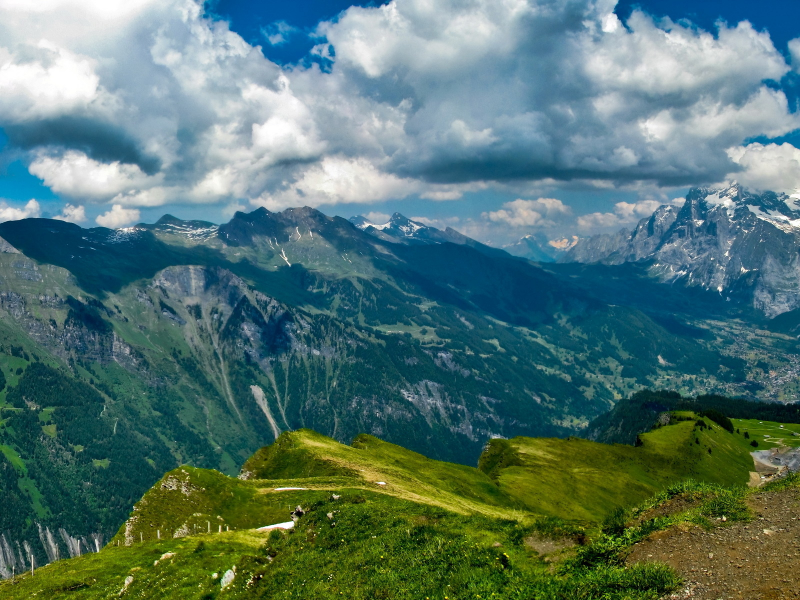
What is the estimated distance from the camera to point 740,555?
21844mm

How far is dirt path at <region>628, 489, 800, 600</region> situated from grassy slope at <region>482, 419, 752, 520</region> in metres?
77.6

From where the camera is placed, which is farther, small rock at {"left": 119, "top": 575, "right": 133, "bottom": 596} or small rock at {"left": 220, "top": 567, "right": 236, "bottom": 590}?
small rock at {"left": 119, "top": 575, "right": 133, "bottom": 596}

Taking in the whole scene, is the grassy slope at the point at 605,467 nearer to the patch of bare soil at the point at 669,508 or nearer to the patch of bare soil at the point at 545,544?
the patch of bare soil at the point at 669,508

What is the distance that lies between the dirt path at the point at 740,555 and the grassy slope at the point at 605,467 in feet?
255

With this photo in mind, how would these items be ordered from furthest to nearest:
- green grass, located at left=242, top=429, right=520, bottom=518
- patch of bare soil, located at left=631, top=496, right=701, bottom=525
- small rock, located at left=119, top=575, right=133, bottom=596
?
green grass, located at left=242, top=429, right=520, bottom=518, small rock, located at left=119, top=575, right=133, bottom=596, patch of bare soil, located at left=631, top=496, right=701, bottom=525

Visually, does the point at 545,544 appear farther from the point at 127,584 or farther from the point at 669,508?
the point at 127,584

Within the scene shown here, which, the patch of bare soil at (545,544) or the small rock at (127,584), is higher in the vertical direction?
the patch of bare soil at (545,544)

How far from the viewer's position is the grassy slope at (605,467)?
352ft

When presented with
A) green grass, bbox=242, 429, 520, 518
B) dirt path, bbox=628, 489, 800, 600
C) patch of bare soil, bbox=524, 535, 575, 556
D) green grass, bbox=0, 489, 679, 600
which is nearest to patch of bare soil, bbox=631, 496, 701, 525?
dirt path, bbox=628, 489, 800, 600

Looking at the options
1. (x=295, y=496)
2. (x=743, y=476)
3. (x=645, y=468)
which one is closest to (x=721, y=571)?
(x=295, y=496)

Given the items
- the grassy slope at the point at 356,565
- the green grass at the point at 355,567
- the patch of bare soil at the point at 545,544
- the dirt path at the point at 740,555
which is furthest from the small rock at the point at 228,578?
the dirt path at the point at 740,555

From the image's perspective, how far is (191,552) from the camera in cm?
3856

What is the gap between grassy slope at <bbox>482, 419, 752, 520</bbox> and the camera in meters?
107

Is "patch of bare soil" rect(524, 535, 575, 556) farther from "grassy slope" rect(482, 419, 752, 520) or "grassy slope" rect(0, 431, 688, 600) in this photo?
"grassy slope" rect(482, 419, 752, 520)
